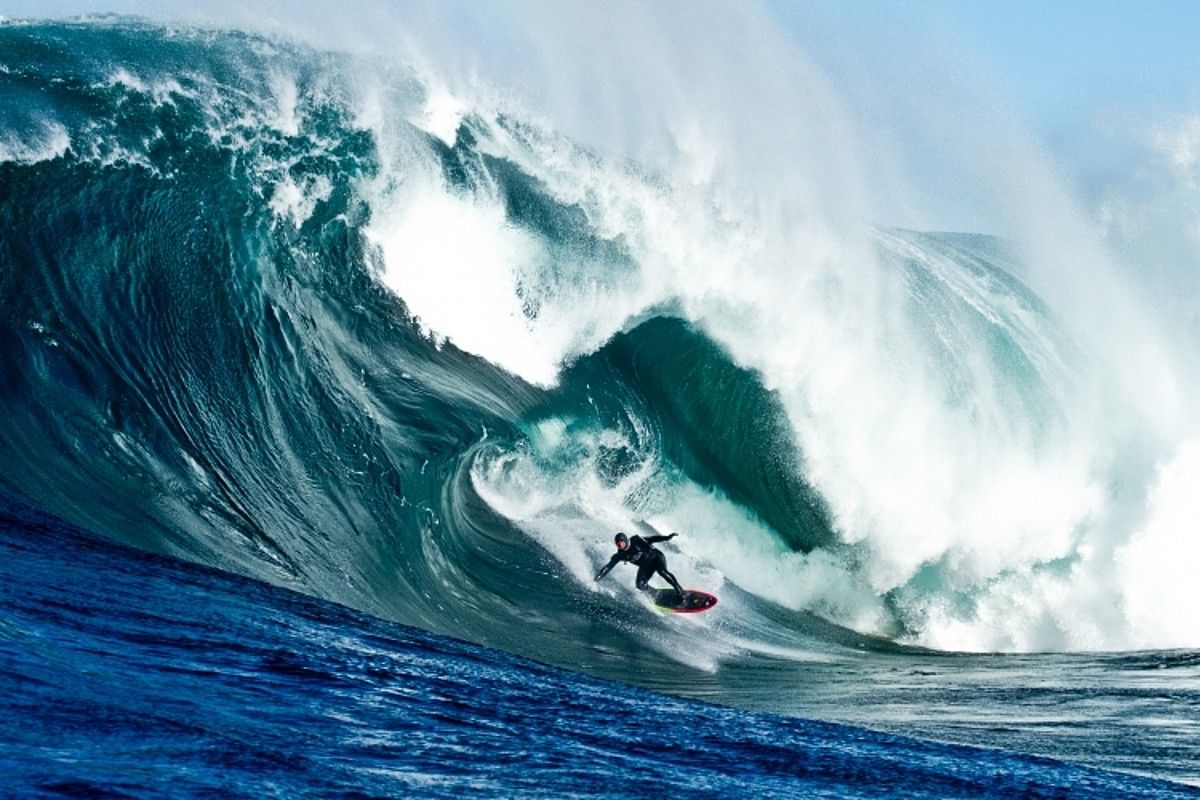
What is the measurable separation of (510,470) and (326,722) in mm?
7616

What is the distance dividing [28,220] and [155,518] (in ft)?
15.3

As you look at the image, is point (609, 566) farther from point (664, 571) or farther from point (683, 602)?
point (683, 602)

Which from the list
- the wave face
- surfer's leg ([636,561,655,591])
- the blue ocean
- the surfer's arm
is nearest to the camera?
the blue ocean

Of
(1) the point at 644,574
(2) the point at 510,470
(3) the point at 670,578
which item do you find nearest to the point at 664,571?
(3) the point at 670,578

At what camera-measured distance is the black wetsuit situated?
12.0m

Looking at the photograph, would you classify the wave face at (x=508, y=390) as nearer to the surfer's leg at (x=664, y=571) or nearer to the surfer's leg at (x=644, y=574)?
the surfer's leg at (x=644, y=574)

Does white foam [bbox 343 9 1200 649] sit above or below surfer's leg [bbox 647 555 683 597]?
above

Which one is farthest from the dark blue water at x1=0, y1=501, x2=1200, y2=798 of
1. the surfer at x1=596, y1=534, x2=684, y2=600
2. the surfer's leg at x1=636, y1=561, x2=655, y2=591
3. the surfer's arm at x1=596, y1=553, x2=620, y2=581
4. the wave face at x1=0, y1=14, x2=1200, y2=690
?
the surfer's leg at x1=636, y1=561, x2=655, y2=591

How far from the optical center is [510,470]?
13.4 meters

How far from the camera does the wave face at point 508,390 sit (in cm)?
1082

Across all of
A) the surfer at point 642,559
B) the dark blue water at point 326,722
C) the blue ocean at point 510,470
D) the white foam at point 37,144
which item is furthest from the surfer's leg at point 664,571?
the white foam at point 37,144

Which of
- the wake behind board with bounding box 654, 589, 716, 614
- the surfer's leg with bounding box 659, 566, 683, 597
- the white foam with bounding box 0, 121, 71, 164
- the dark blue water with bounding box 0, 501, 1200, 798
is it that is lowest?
the dark blue water with bounding box 0, 501, 1200, 798

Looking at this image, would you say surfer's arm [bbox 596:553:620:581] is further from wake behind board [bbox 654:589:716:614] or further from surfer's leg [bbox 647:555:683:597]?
wake behind board [bbox 654:589:716:614]

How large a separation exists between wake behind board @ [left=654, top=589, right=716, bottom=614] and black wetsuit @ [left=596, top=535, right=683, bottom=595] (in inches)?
3.4
